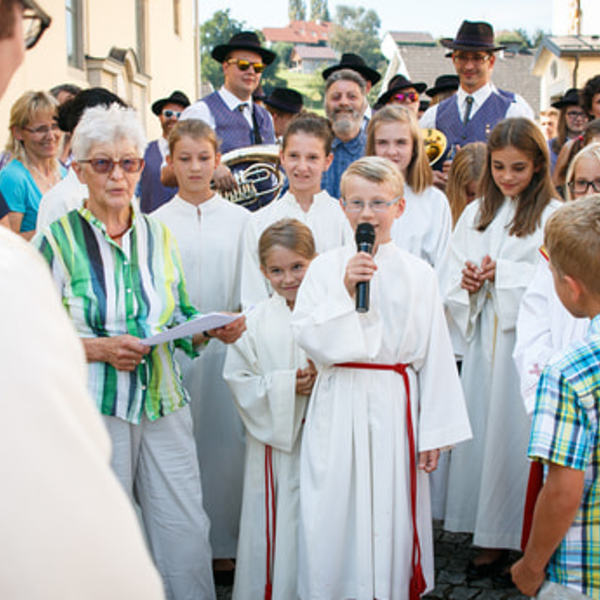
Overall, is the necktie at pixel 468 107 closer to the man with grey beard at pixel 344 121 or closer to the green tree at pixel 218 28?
the man with grey beard at pixel 344 121

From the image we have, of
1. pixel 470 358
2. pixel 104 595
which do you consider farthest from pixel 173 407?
pixel 104 595

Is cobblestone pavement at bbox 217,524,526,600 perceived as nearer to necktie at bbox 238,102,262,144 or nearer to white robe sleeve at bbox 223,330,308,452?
white robe sleeve at bbox 223,330,308,452

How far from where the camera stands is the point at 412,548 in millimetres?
3357

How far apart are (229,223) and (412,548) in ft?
6.58

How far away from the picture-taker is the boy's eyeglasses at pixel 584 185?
3850 millimetres

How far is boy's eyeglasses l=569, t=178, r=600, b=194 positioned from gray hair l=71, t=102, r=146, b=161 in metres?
2.11

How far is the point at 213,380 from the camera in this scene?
171 inches

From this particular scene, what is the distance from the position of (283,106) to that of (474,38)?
71.2 inches

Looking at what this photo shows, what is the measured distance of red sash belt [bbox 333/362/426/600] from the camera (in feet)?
11.0

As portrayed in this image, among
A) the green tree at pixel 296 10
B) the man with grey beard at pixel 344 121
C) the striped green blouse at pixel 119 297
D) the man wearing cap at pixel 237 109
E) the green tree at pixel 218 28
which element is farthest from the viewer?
the green tree at pixel 296 10

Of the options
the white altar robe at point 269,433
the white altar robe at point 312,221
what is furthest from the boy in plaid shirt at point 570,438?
the white altar robe at point 312,221

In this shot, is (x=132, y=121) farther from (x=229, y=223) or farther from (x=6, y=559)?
(x=6, y=559)

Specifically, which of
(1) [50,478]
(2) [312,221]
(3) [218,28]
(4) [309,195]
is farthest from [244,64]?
(3) [218,28]

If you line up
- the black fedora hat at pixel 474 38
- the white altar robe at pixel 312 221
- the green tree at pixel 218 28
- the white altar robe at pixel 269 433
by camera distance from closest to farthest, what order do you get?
1. the white altar robe at pixel 269 433
2. the white altar robe at pixel 312 221
3. the black fedora hat at pixel 474 38
4. the green tree at pixel 218 28
